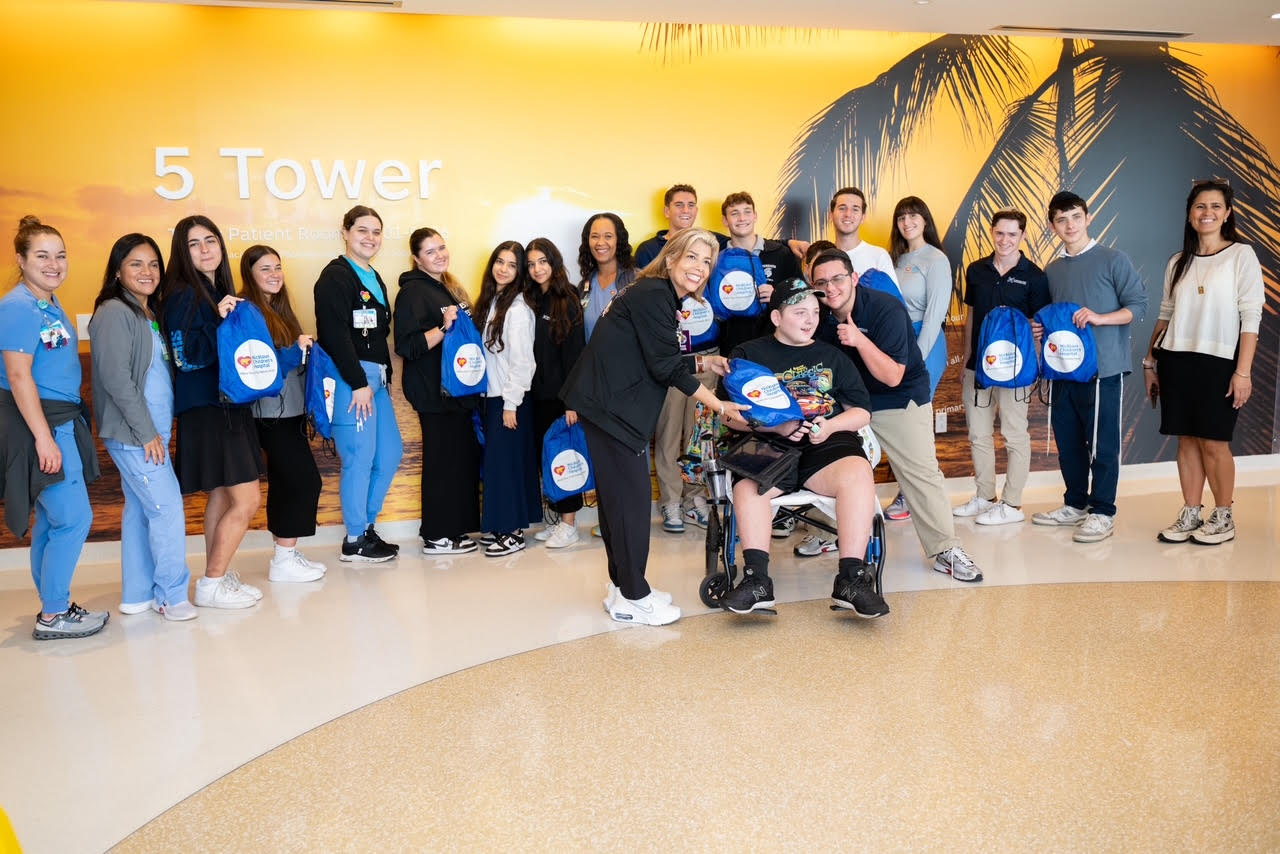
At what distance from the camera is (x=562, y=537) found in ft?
17.7

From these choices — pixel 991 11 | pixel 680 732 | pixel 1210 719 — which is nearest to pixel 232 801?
pixel 680 732

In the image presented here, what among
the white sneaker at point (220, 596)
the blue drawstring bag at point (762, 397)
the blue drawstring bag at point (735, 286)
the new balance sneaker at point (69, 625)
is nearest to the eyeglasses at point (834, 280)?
the blue drawstring bag at point (762, 397)

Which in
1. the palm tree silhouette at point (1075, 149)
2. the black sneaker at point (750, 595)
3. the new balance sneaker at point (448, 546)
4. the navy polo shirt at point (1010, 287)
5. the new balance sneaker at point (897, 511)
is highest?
the palm tree silhouette at point (1075, 149)

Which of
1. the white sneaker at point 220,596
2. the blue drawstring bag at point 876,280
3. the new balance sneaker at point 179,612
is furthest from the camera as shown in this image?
the blue drawstring bag at point 876,280

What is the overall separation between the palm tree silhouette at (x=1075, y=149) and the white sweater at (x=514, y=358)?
193 cm

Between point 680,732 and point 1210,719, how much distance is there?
5.24 ft

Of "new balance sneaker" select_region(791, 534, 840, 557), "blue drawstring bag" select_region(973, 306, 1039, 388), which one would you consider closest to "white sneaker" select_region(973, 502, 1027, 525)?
"blue drawstring bag" select_region(973, 306, 1039, 388)

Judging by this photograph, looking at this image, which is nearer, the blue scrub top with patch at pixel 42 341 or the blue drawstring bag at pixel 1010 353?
the blue scrub top with patch at pixel 42 341

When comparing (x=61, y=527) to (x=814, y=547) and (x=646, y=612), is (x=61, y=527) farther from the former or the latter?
(x=814, y=547)

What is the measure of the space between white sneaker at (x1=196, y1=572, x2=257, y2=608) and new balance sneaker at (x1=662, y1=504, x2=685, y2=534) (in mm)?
2219

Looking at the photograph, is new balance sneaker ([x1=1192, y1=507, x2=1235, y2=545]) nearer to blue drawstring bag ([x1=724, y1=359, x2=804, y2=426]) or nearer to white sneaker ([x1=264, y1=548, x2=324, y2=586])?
blue drawstring bag ([x1=724, y1=359, x2=804, y2=426])

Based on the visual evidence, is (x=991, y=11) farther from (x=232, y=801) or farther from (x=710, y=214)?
(x=232, y=801)

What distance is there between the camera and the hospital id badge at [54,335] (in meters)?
3.89

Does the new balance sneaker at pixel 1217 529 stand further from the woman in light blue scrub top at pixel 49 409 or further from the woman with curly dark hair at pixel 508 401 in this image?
the woman in light blue scrub top at pixel 49 409
